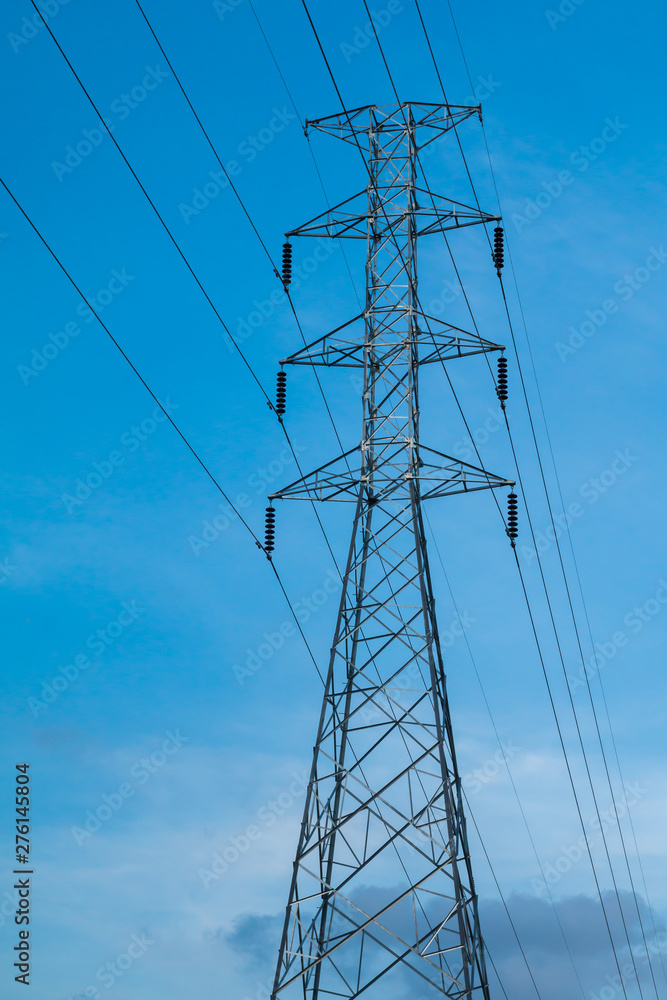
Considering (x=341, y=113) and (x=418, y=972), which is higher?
(x=341, y=113)

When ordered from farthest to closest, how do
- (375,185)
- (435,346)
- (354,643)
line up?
(375,185)
(435,346)
(354,643)

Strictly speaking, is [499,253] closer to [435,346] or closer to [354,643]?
[435,346]

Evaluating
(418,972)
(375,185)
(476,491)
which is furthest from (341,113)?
(418,972)

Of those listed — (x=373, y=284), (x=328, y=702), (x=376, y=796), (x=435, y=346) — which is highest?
(x=373, y=284)

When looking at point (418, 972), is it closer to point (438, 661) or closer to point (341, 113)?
point (438, 661)

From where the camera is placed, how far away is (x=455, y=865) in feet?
76.5

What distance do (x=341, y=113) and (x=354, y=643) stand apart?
46.8ft

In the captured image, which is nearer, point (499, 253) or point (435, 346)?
point (435, 346)

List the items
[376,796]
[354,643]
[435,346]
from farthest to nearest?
[435,346], [354,643], [376,796]

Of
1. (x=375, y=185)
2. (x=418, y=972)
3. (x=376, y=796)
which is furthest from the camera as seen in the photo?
(x=375, y=185)

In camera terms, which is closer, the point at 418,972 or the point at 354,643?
the point at 418,972

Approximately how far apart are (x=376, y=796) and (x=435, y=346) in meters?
10.7

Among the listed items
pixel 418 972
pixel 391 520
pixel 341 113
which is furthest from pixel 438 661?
pixel 341 113

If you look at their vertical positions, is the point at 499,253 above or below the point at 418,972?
above
